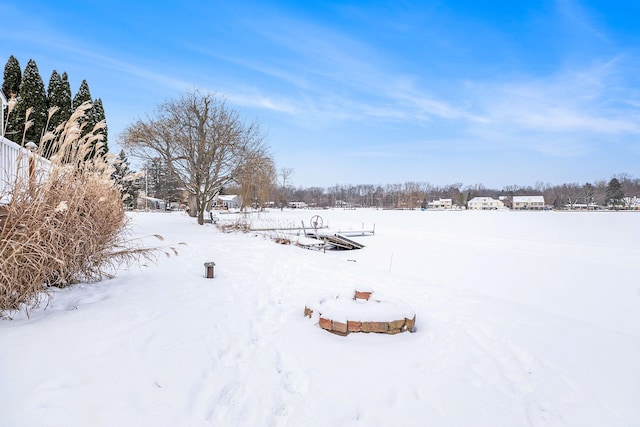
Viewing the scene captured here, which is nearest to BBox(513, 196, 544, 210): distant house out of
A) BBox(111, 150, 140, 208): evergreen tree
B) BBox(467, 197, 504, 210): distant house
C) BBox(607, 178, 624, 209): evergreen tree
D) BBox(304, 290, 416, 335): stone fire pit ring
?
BBox(467, 197, 504, 210): distant house

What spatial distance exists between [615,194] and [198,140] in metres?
58.3

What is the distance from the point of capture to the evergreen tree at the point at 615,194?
152ft

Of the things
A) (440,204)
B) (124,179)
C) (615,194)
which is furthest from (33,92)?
(440,204)

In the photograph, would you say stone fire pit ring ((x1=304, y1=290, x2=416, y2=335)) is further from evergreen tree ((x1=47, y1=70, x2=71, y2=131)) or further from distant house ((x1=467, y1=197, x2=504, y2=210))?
distant house ((x1=467, y1=197, x2=504, y2=210))

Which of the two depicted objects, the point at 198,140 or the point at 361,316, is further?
the point at 198,140

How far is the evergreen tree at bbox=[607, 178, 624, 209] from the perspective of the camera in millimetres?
46281

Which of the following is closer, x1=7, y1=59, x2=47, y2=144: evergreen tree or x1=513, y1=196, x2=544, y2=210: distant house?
x1=7, y1=59, x2=47, y2=144: evergreen tree

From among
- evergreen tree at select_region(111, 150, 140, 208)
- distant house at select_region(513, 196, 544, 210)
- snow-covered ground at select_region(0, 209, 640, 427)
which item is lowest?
snow-covered ground at select_region(0, 209, 640, 427)

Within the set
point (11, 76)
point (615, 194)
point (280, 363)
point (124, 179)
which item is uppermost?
point (11, 76)

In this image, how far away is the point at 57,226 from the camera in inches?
108

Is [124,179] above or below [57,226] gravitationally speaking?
above

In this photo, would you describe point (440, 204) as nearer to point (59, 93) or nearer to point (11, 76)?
point (59, 93)

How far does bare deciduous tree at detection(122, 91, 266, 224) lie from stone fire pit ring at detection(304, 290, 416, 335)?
42.0 ft

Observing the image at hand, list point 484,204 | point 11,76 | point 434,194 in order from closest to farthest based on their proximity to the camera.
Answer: point 11,76, point 484,204, point 434,194
